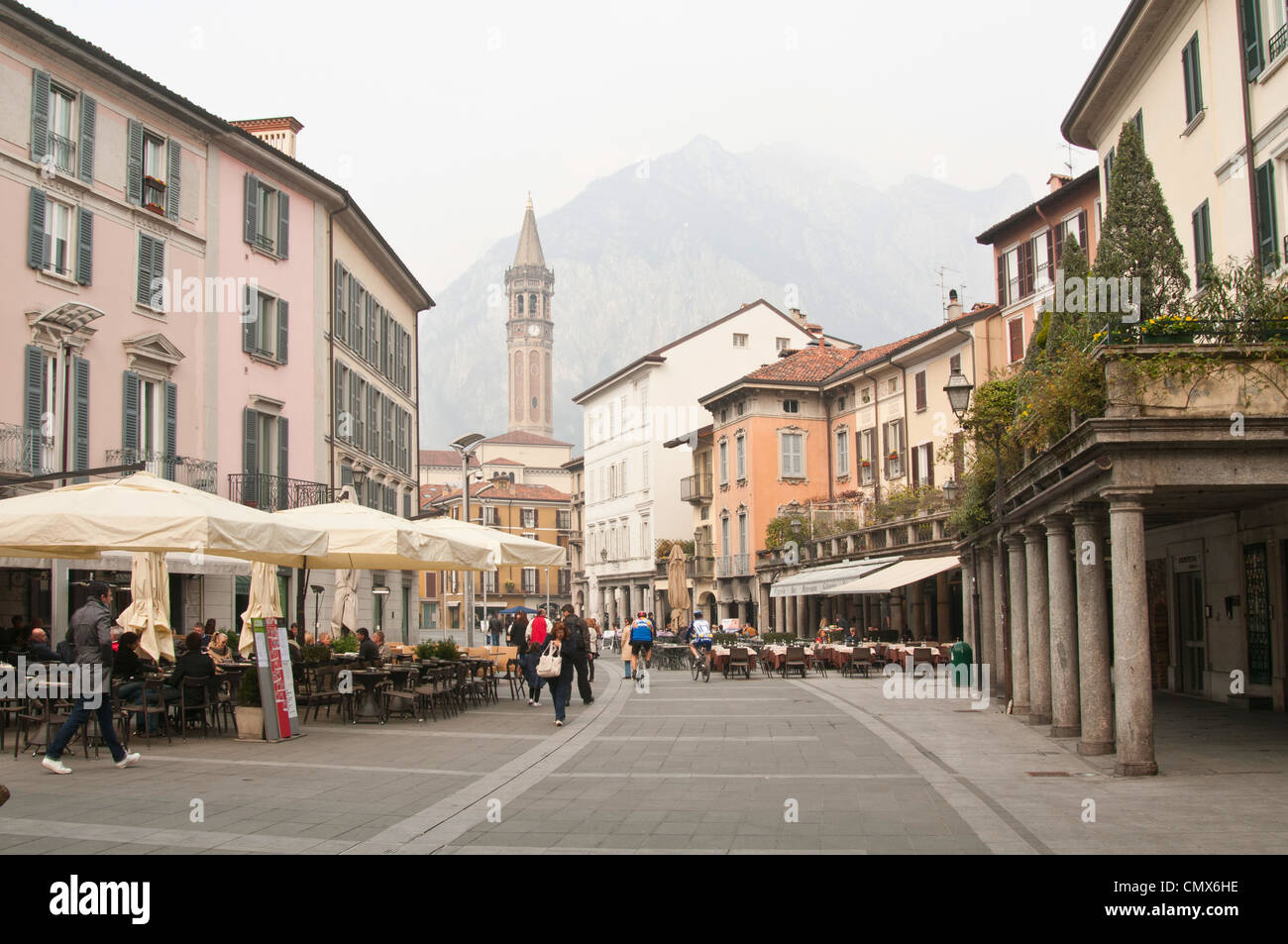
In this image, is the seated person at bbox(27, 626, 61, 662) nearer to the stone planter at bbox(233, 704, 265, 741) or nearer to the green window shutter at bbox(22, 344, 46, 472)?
the stone planter at bbox(233, 704, 265, 741)

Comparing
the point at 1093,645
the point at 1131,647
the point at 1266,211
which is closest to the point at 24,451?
the point at 1093,645

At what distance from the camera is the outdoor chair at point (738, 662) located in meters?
30.3

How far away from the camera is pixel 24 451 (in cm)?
2302

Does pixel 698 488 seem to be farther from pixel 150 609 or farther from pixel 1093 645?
pixel 1093 645

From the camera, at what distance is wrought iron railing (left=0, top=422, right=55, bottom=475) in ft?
74.0

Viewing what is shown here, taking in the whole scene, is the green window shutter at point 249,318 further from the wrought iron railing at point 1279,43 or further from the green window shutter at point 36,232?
the wrought iron railing at point 1279,43

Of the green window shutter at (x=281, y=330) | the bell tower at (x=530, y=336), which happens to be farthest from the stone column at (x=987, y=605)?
the bell tower at (x=530, y=336)

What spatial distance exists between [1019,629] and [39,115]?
20875 mm

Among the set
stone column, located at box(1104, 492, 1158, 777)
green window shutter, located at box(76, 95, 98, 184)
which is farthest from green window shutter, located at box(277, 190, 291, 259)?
stone column, located at box(1104, 492, 1158, 777)

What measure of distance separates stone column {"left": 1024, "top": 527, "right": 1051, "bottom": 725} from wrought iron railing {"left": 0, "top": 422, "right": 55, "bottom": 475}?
17.8 m
